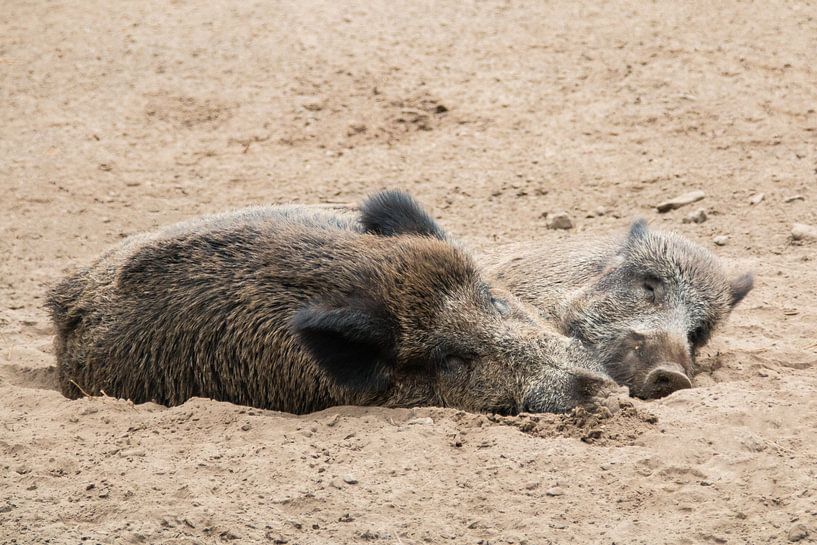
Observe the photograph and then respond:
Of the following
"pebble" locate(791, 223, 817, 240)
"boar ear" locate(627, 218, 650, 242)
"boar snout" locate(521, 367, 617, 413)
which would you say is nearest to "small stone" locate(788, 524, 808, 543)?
"boar snout" locate(521, 367, 617, 413)

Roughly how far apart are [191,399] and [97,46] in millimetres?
7703

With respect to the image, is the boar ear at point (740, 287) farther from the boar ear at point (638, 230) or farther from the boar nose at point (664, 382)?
the boar nose at point (664, 382)

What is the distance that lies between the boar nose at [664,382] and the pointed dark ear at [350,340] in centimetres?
138

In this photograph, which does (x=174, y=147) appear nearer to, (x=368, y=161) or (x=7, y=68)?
(x=368, y=161)

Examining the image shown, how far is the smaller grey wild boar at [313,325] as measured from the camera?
527 centimetres

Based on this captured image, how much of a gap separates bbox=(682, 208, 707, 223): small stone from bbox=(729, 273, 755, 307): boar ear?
4.86ft

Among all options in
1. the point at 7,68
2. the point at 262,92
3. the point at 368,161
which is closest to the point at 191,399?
the point at 368,161

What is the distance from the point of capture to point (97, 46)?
11992 mm

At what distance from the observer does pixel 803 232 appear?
7.58 m

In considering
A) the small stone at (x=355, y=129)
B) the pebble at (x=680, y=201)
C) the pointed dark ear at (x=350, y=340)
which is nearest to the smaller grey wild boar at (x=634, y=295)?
the pebble at (x=680, y=201)

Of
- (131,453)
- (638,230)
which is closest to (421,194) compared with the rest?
(638,230)

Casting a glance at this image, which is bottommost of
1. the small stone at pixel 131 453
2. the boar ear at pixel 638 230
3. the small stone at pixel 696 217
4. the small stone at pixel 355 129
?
the small stone at pixel 131 453

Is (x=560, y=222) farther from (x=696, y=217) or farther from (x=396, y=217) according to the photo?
(x=396, y=217)

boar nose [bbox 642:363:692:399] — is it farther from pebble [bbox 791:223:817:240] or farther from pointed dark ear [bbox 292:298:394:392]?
pebble [bbox 791:223:817:240]
